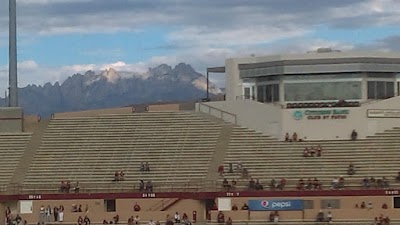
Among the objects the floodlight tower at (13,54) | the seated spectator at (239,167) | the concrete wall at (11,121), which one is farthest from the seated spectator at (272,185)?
the floodlight tower at (13,54)

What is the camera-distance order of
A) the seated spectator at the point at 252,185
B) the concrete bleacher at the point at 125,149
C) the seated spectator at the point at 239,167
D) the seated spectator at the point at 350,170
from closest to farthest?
the seated spectator at the point at 252,185 → the seated spectator at the point at 350,170 → the seated spectator at the point at 239,167 → the concrete bleacher at the point at 125,149

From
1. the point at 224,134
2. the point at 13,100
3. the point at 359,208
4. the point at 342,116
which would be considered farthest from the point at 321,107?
the point at 13,100

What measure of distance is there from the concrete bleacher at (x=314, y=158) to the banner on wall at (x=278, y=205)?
1.80 m

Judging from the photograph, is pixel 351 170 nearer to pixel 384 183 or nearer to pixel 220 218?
pixel 384 183

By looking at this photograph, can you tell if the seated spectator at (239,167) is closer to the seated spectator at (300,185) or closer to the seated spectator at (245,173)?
the seated spectator at (245,173)

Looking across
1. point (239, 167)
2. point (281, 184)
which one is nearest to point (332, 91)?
point (239, 167)

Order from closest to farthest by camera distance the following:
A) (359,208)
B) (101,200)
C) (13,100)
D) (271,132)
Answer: (359,208) < (101,200) < (271,132) < (13,100)

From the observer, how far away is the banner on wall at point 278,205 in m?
62.2

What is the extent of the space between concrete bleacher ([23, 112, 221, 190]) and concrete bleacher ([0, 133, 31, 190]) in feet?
3.30

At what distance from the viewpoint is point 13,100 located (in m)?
81.0

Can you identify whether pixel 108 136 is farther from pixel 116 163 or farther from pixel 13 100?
pixel 13 100

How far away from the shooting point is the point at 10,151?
72.1m

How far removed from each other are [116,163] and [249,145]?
23.9 feet

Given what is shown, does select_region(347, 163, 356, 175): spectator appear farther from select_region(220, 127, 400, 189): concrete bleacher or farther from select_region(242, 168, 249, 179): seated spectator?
select_region(242, 168, 249, 179): seated spectator
